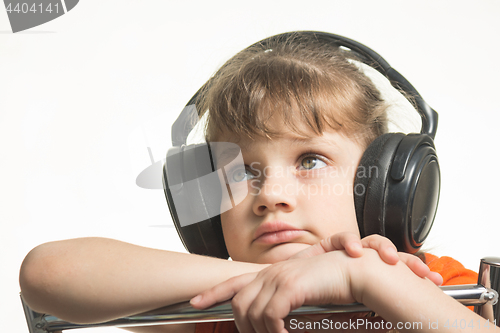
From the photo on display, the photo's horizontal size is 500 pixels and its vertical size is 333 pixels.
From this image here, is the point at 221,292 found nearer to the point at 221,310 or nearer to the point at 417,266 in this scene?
the point at 221,310

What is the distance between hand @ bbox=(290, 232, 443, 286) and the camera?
1.54ft

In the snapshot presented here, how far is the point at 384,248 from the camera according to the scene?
1.56ft

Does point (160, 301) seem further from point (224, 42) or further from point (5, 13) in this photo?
point (5, 13)

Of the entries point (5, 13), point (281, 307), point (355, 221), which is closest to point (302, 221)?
point (355, 221)

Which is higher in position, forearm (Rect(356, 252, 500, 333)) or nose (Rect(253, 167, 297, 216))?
nose (Rect(253, 167, 297, 216))

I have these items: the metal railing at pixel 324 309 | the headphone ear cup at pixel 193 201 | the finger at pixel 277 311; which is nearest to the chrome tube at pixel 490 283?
the metal railing at pixel 324 309

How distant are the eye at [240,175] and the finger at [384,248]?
0.31 meters

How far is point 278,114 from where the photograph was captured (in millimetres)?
769

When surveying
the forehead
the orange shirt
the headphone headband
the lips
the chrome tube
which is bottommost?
the orange shirt

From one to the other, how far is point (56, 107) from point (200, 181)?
62 centimetres

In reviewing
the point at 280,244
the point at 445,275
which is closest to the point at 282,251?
the point at 280,244

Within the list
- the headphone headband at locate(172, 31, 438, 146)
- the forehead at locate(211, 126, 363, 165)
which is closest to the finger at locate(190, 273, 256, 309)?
the forehead at locate(211, 126, 363, 165)

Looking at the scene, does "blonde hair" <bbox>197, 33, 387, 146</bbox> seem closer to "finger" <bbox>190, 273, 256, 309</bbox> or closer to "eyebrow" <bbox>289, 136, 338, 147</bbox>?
"eyebrow" <bbox>289, 136, 338, 147</bbox>

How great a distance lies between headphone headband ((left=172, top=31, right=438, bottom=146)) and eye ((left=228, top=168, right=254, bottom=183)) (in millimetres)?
134
